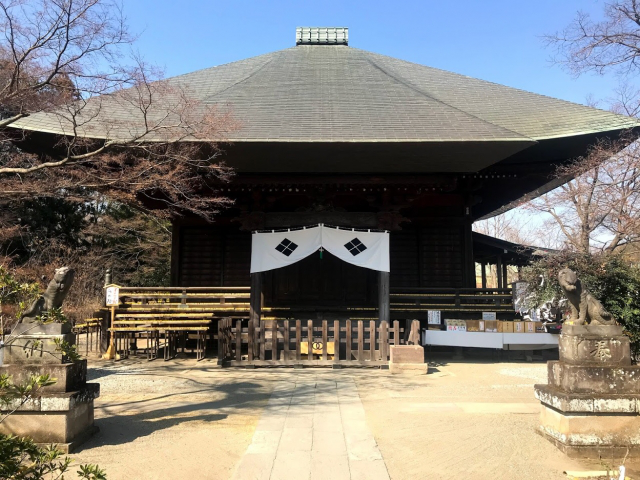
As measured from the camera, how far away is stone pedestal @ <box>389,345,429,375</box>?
27.9 ft

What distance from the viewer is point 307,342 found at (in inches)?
361

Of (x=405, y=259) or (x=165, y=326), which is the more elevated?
(x=405, y=259)

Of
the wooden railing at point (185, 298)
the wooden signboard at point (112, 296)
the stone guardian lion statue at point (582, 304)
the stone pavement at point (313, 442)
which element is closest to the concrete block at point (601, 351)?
the stone guardian lion statue at point (582, 304)

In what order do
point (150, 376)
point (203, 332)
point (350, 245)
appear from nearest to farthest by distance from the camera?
point (150, 376)
point (350, 245)
point (203, 332)

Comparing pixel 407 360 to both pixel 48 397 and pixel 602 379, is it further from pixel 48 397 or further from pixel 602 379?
pixel 48 397

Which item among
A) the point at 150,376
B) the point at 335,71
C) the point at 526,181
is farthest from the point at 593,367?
the point at 335,71

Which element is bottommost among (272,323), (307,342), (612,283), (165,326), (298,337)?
(307,342)

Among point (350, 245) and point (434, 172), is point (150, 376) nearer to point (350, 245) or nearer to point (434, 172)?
point (350, 245)

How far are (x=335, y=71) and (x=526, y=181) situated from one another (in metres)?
6.69

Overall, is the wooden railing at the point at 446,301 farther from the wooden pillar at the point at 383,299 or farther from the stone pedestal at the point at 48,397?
the stone pedestal at the point at 48,397

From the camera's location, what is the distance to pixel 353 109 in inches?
402

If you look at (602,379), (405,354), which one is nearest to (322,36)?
(405,354)

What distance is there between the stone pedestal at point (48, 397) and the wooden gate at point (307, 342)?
15.1ft

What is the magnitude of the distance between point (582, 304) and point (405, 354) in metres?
4.35
